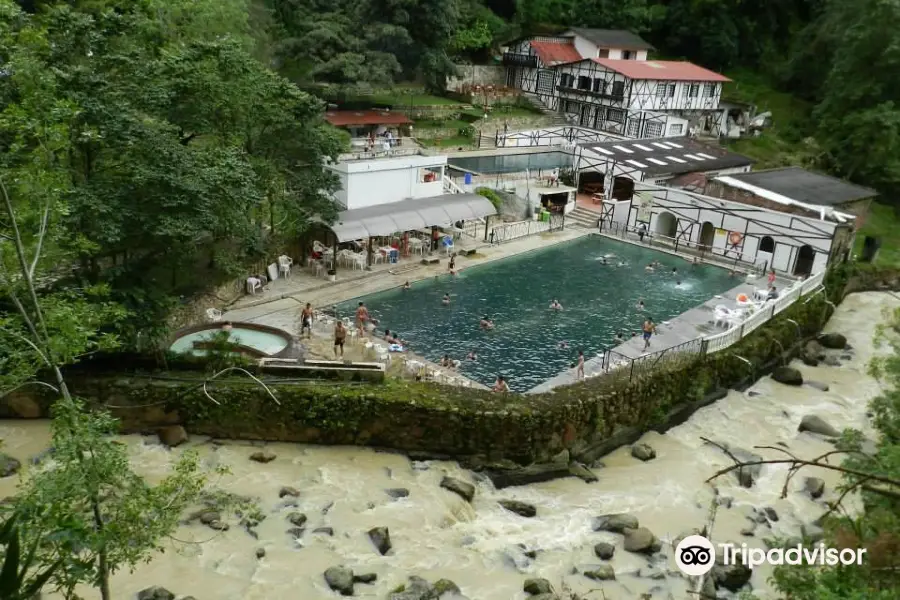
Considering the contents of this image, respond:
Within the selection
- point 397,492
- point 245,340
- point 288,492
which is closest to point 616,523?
point 397,492

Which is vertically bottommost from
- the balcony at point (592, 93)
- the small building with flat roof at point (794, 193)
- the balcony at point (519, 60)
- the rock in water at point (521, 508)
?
the rock in water at point (521, 508)

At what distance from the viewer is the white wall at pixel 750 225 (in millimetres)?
33344

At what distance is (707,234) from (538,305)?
1430 cm

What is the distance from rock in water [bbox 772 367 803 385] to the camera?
83.8 feet

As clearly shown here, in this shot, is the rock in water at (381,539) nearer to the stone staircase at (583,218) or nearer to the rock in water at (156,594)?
the rock in water at (156,594)

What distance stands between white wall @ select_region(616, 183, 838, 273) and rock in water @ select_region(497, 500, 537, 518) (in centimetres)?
2340

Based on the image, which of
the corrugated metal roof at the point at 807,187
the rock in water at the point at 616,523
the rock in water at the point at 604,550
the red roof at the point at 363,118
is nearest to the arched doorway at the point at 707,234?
the corrugated metal roof at the point at 807,187

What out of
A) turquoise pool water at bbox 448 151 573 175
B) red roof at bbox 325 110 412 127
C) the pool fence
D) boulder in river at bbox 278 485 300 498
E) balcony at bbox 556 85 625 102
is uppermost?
balcony at bbox 556 85 625 102

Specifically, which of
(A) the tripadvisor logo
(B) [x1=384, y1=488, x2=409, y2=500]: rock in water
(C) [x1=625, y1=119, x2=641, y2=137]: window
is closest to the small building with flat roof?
(C) [x1=625, y1=119, x2=641, y2=137]: window

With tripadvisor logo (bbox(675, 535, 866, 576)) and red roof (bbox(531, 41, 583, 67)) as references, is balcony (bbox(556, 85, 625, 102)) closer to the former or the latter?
red roof (bbox(531, 41, 583, 67))

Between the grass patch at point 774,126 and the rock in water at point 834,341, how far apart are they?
89.4 ft

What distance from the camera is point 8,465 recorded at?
16734 millimetres

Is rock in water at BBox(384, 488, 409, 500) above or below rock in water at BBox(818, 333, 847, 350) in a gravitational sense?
below

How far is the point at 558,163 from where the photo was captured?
4519 centimetres
